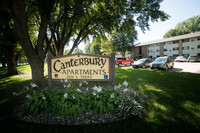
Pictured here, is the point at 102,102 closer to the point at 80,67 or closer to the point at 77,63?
the point at 80,67

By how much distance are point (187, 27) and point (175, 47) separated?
2610cm

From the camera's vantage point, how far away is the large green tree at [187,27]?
5006cm

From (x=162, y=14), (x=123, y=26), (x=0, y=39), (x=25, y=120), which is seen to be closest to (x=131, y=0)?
(x=123, y=26)

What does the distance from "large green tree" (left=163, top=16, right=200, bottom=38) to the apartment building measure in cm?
2058

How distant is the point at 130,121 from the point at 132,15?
935 cm

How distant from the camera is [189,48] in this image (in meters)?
36.1

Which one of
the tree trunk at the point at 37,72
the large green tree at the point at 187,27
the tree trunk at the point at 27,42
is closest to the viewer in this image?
the tree trunk at the point at 27,42

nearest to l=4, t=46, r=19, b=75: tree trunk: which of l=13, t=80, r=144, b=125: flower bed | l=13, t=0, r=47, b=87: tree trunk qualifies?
l=13, t=0, r=47, b=87: tree trunk

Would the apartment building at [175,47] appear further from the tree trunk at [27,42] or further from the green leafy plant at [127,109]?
the tree trunk at [27,42]

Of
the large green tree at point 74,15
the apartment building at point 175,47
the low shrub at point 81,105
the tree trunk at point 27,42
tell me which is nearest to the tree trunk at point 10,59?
the large green tree at point 74,15

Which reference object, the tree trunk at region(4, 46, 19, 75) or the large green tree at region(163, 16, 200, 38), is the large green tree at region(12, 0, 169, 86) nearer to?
the tree trunk at region(4, 46, 19, 75)

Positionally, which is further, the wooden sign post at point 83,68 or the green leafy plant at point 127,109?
the wooden sign post at point 83,68

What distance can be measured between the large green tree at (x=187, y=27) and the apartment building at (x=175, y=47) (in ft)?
67.5

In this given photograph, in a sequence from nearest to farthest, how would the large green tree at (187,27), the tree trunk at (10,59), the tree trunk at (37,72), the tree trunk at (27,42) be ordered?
the tree trunk at (27,42)
the tree trunk at (37,72)
the tree trunk at (10,59)
the large green tree at (187,27)
